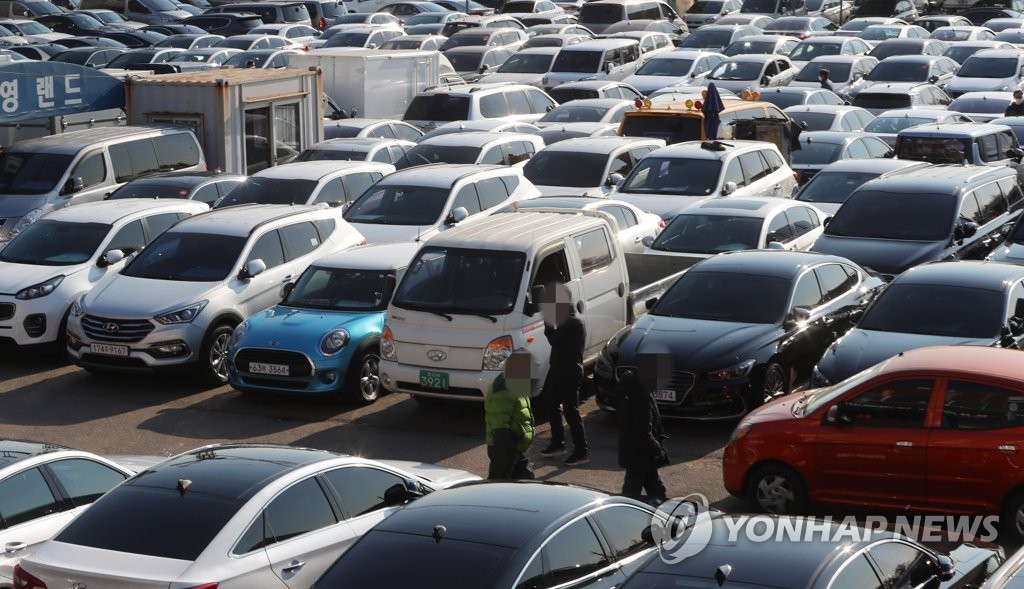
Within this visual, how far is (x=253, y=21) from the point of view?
149ft

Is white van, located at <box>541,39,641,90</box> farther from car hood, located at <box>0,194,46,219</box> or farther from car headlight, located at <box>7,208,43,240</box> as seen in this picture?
car headlight, located at <box>7,208,43,240</box>

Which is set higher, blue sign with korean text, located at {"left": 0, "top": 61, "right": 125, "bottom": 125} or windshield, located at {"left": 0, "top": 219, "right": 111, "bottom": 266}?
blue sign with korean text, located at {"left": 0, "top": 61, "right": 125, "bottom": 125}

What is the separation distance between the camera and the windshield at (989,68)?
3173 cm

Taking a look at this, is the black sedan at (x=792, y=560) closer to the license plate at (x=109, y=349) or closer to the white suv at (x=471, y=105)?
the license plate at (x=109, y=349)

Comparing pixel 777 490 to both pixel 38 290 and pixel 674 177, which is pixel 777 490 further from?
pixel 674 177

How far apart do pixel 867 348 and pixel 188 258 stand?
24.3ft

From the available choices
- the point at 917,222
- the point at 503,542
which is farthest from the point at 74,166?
the point at 503,542

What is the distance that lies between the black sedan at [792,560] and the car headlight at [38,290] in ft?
33.5

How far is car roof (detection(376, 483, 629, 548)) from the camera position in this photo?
23.2 ft

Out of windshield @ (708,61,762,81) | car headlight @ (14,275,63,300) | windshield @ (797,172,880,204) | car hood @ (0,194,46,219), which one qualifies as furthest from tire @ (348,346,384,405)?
windshield @ (708,61,762,81)

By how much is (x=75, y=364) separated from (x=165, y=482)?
26.2 ft

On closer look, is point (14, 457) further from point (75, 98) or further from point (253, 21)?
point (253, 21)

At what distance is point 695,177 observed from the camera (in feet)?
64.7

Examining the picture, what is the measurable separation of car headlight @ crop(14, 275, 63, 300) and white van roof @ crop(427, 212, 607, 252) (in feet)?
15.3
